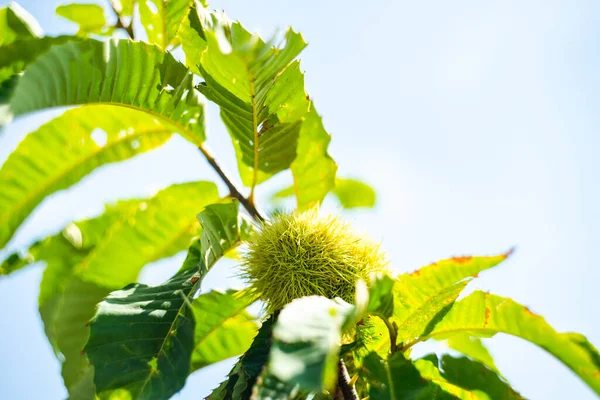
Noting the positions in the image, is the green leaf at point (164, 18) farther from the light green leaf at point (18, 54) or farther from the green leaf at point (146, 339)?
the green leaf at point (146, 339)

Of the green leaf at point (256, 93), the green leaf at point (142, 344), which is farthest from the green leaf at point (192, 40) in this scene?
the green leaf at point (142, 344)

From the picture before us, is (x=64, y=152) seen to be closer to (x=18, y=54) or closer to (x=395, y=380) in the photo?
(x=18, y=54)

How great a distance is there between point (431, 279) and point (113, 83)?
2.76 feet

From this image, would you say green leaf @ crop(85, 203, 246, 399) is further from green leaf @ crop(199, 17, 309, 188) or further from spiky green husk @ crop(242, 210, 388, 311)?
green leaf @ crop(199, 17, 309, 188)

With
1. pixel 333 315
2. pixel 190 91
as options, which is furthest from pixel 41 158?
pixel 333 315

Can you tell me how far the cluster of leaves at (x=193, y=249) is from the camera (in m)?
1.07

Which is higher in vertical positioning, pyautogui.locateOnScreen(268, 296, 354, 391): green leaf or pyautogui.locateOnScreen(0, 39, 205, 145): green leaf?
pyautogui.locateOnScreen(0, 39, 205, 145): green leaf

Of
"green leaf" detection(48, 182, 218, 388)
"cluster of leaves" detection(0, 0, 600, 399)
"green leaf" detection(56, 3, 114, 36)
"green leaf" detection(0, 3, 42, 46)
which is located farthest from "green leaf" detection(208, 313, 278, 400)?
"green leaf" detection(56, 3, 114, 36)

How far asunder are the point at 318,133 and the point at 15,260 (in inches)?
41.0

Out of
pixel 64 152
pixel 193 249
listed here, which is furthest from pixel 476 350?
pixel 64 152

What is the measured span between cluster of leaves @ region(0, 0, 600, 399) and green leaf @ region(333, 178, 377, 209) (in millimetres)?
578

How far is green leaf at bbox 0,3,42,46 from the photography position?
1.49 m

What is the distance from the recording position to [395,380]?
3.59 feet

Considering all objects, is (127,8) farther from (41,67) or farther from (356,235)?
(356,235)
